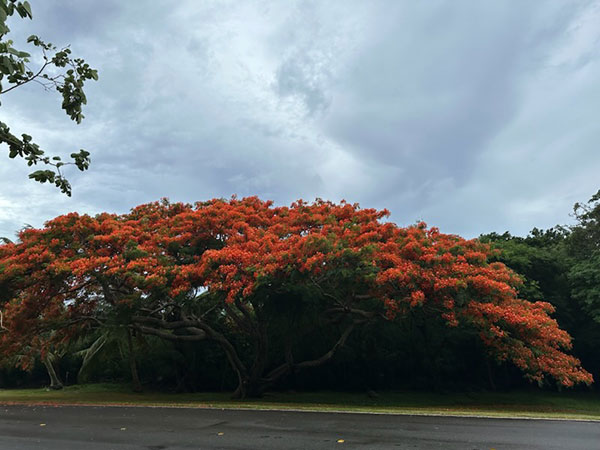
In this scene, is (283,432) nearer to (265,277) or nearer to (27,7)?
(265,277)

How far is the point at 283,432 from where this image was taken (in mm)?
8750

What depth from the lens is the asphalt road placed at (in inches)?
296

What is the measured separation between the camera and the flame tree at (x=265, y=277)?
533 inches

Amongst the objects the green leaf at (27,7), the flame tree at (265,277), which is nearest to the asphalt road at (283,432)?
the flame tree at (265,277)

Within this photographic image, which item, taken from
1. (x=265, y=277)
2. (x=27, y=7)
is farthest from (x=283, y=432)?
(x=27, y=7)

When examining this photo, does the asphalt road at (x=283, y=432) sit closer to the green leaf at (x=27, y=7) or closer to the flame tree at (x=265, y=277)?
the flame tree at (x=265, y=277)

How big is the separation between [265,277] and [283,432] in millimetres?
5117

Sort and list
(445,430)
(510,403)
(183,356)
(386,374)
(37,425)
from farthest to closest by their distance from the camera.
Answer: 1. (386,374)
2. (183,356)
3. (510,403)
4. (37,425)
5. (445,430)

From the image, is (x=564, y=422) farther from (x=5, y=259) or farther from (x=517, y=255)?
(x=5, y=259)

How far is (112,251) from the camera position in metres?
15.6

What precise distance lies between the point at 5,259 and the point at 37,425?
6914 mm

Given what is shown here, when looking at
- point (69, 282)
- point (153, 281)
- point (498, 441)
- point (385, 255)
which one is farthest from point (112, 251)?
point (498, 441)

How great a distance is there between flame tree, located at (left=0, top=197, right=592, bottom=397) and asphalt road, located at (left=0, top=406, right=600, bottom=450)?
3654 mm

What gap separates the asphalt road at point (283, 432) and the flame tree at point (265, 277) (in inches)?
144
